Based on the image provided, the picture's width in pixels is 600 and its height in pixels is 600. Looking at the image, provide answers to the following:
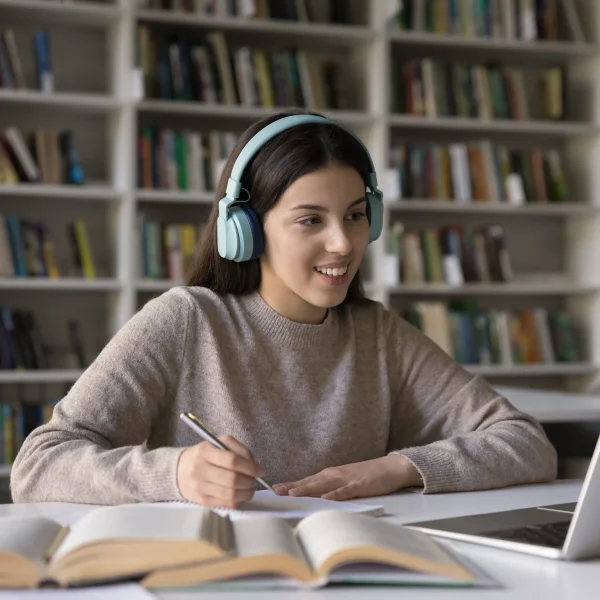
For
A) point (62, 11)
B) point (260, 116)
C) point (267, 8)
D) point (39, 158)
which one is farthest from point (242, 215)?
point (267, 8)

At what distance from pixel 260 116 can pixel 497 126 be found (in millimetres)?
1170

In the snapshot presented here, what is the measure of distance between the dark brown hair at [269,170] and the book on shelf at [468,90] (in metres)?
2.52

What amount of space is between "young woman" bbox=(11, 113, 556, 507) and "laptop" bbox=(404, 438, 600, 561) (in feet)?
0.72

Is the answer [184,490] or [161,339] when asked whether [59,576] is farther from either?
[161,339]

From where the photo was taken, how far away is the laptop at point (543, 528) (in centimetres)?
94

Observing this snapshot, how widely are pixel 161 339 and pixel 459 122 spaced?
9.41 ft

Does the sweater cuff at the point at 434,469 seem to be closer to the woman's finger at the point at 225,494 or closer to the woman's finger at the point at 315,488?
the woman's finger at the point at 315,488

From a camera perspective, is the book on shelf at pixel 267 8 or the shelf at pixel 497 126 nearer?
the book on shelf at pixel 267 8

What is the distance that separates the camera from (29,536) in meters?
0.90

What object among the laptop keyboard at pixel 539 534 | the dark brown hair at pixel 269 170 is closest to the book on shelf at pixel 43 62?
the dark brown hair at pixel 269 170

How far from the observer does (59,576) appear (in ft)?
2.68

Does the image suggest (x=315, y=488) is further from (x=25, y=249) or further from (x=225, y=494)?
(x=25, y=249)

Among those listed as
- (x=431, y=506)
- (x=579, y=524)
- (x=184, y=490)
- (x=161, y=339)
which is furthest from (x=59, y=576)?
(x=161, y=339)

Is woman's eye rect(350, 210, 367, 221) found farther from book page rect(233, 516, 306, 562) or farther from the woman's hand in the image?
book page rect(233, 516, 306, 562)
